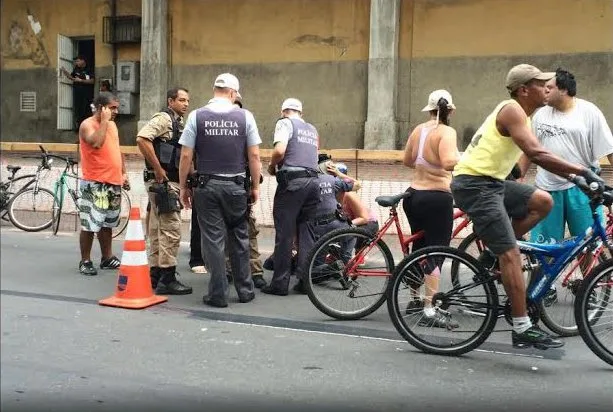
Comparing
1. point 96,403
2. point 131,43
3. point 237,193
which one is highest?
point 131,43

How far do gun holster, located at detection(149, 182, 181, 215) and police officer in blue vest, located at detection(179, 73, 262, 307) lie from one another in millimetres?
349

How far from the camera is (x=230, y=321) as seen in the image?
218 inches

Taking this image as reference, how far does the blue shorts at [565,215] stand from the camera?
5672 mm

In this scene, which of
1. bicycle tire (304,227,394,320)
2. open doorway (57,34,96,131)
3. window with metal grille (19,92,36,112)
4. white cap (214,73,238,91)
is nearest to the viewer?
bicycle tire (304,227,394,320)

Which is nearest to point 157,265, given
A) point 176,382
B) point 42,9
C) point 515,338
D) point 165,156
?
point 165,156

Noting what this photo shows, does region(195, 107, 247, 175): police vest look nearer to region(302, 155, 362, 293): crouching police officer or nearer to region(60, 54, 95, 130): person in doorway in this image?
region(302, 155, 362, 293): crouching police officer

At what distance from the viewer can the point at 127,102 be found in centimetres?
1520

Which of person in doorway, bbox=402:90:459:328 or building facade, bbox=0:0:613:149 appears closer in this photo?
person in doorway, bbox=402:90:459:328

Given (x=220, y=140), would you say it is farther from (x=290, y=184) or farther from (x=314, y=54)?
(x=314, y=54)

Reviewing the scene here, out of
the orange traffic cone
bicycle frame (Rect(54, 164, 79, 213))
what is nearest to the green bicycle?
bicycle frame (Rect(54, 164, 79, 213))

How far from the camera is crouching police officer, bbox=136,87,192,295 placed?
247 inches

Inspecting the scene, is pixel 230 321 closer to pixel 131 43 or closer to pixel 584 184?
pixel 584 184

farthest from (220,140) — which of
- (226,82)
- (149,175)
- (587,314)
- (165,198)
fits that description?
(587,314)

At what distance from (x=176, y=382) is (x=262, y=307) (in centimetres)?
187
